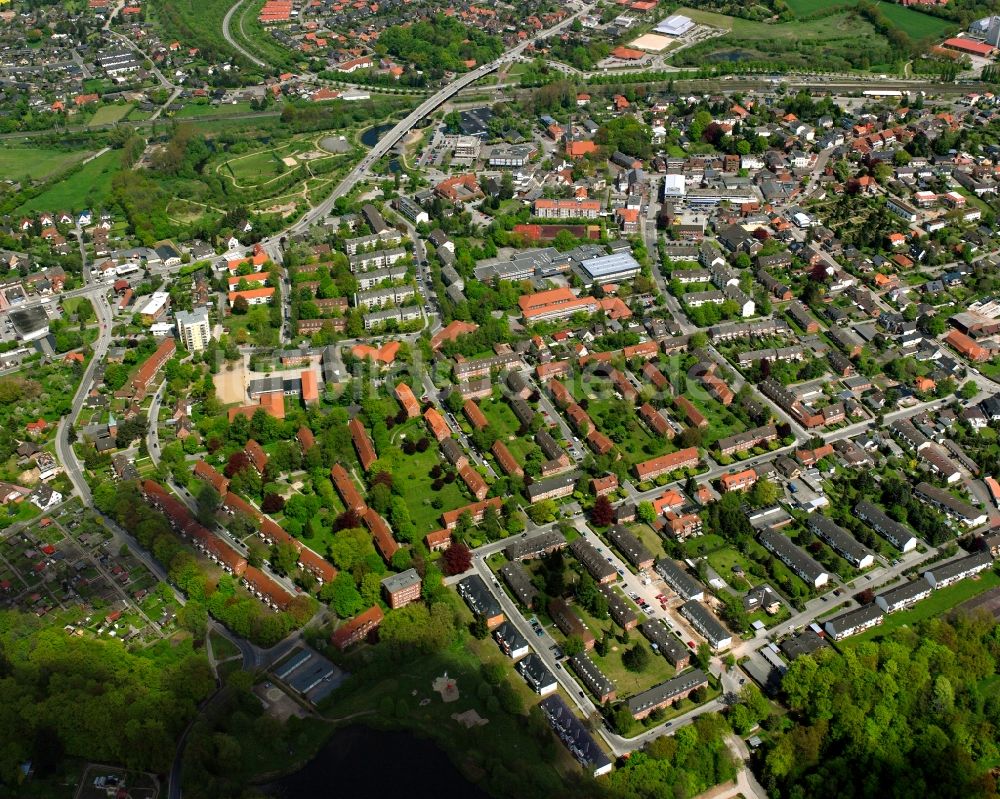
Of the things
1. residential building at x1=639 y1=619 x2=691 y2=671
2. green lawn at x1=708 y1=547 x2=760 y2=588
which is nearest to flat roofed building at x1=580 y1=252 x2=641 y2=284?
green lawn at x1=708 y1=547 x2=760 y2=588

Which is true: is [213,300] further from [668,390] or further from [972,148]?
[972,148]

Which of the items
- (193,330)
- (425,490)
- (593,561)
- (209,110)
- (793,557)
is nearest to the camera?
(593,561)

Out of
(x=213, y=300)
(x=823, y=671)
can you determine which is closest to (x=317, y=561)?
(x=823, y=671)

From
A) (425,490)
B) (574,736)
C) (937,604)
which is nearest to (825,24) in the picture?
(937,604)

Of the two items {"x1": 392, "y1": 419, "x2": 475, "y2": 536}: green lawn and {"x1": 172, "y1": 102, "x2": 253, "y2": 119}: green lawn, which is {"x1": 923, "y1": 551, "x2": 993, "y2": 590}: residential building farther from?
{"x1": 172, "y1": 102, "x2": 253, "y2": 119}: green lawn

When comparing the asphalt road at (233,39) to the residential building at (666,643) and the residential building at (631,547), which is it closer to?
the residential building at (631,547)

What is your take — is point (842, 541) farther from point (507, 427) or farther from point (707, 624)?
point (507, 427)

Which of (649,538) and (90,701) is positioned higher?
(90,701)
